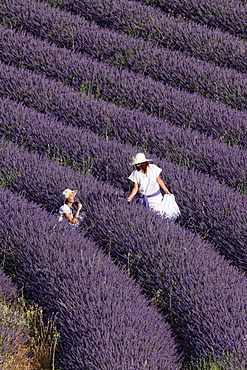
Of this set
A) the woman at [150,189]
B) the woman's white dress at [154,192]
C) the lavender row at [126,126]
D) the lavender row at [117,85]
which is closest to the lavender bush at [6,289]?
the woman at [150,189]

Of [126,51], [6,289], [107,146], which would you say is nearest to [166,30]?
[126,51]

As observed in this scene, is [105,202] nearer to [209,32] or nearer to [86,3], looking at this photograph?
[209,32]

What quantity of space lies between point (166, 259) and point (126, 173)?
2.14 metres

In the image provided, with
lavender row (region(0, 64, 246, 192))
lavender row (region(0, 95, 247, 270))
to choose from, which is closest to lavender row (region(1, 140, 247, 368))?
lavender row (region(0, 95, 247, 270))

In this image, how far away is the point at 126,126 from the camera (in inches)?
403

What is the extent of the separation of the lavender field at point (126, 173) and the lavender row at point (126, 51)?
25 mm

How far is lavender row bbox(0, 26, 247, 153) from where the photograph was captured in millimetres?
10680

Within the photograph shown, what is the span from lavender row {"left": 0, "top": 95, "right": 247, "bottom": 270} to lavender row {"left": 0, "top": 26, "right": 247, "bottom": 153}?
127 centimetres

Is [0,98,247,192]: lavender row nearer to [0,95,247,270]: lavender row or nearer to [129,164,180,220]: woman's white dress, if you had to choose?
[0,95,247,270]: lavender row

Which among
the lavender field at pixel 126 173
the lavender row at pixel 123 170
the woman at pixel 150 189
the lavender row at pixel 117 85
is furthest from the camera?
the lavender row at pixel 117 85

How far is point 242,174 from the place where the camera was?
918cm

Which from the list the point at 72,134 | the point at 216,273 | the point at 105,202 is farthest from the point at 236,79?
the point at 216,273

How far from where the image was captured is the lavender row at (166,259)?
607 cm

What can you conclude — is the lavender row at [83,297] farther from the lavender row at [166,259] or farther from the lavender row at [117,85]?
the lavender row at [117,85]
